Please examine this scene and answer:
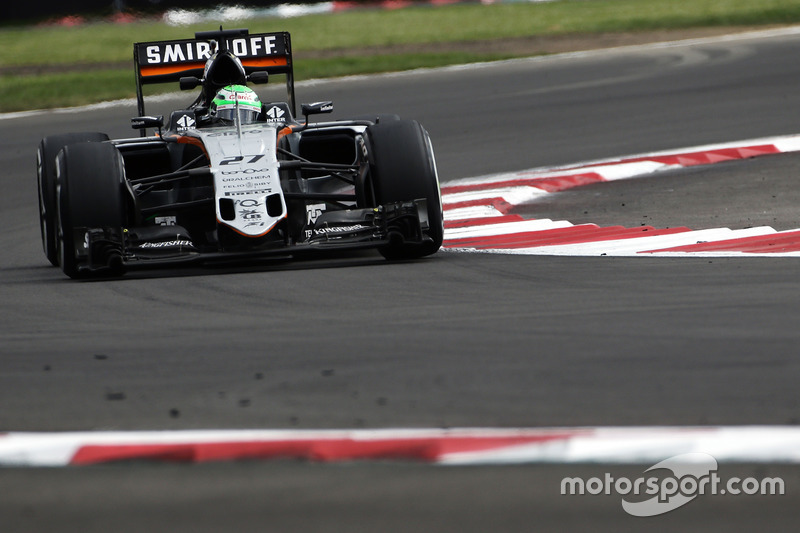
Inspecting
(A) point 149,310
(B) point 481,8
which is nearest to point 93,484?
(A) point 149,310

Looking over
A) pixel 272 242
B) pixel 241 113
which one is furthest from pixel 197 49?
pixel 272 242

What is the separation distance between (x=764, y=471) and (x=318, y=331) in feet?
7.13

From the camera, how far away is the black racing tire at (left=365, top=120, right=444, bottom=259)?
708 cm

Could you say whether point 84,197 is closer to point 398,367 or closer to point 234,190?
point 234,190

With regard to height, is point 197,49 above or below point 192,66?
above

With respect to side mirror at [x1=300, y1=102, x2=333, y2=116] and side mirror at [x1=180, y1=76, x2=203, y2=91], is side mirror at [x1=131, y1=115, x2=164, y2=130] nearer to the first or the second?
side mirror at [x1=180, y1=76, x2=203, y2=91]

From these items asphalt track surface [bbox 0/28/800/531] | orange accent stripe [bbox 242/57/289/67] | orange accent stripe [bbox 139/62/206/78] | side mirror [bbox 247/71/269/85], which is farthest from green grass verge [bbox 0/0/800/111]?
asphalt track surface [bbox 0/28/800/531]

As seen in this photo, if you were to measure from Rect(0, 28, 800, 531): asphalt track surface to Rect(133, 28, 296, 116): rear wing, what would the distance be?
58.9 inches

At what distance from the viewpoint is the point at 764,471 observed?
9.80 ft

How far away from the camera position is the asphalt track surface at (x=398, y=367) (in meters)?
2.88
